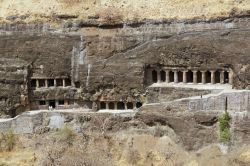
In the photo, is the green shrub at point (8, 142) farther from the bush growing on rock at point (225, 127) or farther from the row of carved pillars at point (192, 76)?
the bush growing on rock at point (225, 127)

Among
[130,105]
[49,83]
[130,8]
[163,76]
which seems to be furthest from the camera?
[49,83]

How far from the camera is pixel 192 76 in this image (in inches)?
1276

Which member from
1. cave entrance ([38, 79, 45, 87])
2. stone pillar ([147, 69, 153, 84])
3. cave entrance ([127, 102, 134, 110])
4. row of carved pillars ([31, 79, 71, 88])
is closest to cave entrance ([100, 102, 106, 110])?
cave entrance ([127, 102, 134, 110])

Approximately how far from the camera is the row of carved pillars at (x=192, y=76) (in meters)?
31.6

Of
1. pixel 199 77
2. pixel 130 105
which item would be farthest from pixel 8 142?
pixel 199 77

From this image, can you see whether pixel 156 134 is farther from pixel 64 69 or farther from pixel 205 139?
pixel 64 69

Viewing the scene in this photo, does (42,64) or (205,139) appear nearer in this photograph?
→ (205,139)

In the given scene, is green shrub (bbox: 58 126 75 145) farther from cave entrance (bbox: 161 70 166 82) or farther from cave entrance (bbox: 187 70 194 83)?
cave entrance (bbox: 187 70 194 83)

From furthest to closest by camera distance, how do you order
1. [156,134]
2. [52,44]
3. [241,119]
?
[52,44] → [156,134] → [241,119]

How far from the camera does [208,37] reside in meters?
31.3

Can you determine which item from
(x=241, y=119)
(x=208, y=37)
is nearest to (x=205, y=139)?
(x=241, y=119)

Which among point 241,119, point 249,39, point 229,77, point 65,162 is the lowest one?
point 65,162

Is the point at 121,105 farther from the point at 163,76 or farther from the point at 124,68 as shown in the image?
the point at 163,76

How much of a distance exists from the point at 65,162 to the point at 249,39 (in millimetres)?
11726
